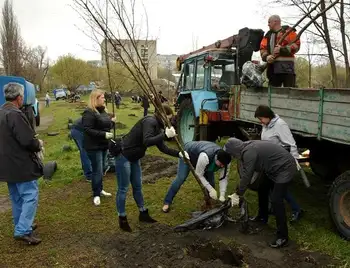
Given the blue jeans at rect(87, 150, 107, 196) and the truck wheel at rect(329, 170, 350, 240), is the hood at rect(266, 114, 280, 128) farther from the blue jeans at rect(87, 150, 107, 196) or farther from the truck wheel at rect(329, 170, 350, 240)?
the blue jeans at rect(87, 150, 107, 196)

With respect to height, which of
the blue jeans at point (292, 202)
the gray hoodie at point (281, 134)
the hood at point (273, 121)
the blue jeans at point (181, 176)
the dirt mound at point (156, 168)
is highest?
the hood at point (273, 121)

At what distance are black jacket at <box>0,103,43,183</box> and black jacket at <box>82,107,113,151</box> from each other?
1.27 m

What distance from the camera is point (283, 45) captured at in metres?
5.80

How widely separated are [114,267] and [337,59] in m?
13.0

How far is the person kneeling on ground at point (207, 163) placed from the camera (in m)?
4.45

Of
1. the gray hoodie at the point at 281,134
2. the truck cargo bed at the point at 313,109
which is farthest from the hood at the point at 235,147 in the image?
the truck cargo bed at the point at 313,109

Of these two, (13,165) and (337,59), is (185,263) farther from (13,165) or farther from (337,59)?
(337,59)

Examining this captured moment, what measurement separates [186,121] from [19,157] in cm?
566

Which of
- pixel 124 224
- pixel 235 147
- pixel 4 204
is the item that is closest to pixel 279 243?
pixel 235 147

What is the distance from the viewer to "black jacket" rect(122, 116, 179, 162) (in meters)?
4.30

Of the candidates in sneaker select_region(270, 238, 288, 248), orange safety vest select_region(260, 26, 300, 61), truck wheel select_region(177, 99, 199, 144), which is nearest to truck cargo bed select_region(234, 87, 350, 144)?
orange safety vest select_region(260, 26, 300, 61)

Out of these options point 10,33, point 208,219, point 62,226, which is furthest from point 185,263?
point 10,33

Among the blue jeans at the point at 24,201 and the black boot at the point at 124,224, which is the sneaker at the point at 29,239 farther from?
the black boot at the point at 124,224

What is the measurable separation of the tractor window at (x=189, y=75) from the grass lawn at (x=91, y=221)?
8.94 ft
